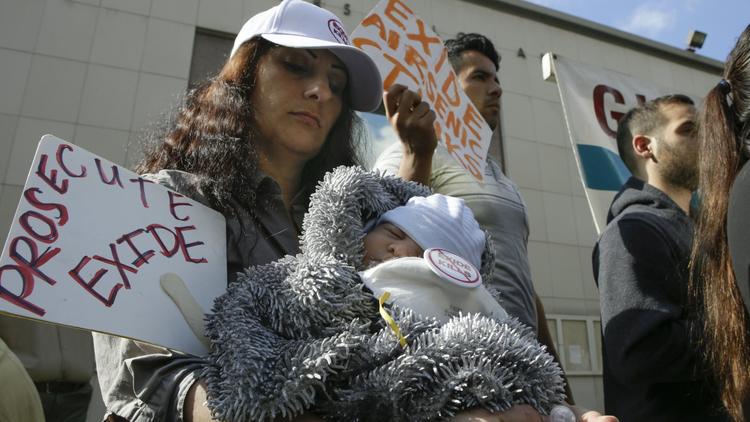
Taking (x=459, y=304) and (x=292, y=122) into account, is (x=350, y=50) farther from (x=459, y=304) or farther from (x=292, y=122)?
(x=459, y=304)

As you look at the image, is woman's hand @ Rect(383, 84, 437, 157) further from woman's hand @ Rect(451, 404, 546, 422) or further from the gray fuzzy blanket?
woman's hand @ Rect(451, 404, 546, 422)

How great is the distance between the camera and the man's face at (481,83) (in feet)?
7.64

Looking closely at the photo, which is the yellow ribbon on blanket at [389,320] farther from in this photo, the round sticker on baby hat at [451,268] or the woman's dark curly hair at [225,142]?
the woman's dark curly hair at [225,142]

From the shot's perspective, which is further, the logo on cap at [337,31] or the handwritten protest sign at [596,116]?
the handwritten protest sign at [596,116]

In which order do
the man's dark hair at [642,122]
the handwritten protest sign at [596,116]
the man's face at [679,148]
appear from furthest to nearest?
the handwritten protest sign at [596,116] < the man's dark hair at [642,122] < the man's face at [679,148]

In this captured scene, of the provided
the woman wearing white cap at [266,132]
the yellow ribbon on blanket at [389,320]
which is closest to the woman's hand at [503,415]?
the yellow ribbon on blanket at [389,320]

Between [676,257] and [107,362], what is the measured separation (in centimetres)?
146

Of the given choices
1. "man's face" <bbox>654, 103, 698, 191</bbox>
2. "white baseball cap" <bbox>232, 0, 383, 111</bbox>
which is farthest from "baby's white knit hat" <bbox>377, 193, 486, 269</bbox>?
"man's face" <bbox>654, 103, 698, 191</bbox>

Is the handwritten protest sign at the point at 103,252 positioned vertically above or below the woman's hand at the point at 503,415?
above

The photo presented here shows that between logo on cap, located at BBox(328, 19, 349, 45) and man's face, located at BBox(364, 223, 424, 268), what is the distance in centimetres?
51

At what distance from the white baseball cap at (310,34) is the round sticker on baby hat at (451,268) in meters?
0.52

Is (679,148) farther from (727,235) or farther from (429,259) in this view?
(429,259)

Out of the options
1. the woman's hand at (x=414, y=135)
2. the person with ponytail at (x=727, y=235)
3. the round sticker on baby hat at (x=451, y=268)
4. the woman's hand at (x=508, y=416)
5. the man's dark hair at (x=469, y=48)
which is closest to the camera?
the woman's hand at (x=508, y=416)

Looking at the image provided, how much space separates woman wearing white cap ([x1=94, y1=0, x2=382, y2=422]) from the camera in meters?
0.99
